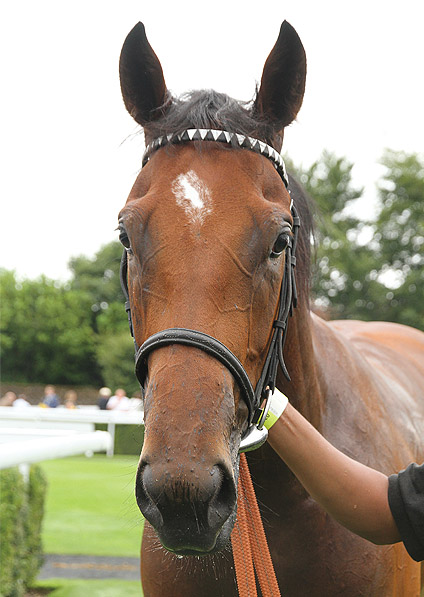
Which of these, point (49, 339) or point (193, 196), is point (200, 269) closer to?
point (193, 196)

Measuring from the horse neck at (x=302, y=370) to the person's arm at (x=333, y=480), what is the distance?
356 mm

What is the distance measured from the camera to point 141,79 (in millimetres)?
2236

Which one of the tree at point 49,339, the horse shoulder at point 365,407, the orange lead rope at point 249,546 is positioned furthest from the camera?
the tree at point 49,339

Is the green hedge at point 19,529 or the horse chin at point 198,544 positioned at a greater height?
the horse chin at point 198,544

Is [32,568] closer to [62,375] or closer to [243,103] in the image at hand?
[243,103]

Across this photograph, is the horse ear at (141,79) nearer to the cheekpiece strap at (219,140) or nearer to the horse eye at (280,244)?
the cheekpiece strap at (219,140)

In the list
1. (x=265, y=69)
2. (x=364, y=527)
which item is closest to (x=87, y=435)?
(x=364, y=527)

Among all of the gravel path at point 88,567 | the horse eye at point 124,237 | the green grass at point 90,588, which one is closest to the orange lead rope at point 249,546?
the horse eye at point 124,237

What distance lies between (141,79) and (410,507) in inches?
64.8

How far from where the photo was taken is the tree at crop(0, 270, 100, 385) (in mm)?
48094

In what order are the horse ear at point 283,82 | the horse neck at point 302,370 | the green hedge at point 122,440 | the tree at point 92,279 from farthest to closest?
the tree at point 92,279 < the green hedge at point 122,440 < the horse neck at point 302,370 < the horse ear at point 283,82

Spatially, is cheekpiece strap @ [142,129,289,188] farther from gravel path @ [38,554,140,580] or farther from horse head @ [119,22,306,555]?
gravel path @ [38,554,140,580]

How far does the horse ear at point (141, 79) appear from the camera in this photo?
218 centimetres

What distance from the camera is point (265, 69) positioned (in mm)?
2211
